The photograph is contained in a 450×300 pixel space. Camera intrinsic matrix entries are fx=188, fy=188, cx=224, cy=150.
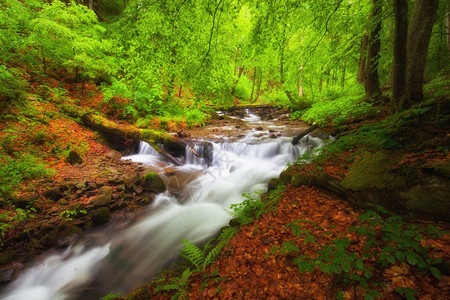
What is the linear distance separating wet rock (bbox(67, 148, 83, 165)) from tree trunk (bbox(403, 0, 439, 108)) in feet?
32.6

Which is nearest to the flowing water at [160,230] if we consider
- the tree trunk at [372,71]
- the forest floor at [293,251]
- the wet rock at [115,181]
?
the forest floor at [293,251]

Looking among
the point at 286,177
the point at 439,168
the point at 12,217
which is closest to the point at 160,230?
the point at 12,217

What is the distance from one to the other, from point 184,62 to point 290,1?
288 centimetres

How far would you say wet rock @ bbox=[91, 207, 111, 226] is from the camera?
495 centimetres

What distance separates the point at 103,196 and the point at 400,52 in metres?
8.34

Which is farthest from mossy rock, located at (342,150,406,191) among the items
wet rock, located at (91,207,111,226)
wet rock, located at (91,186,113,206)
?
wet rock, located at (91,186,113,206)

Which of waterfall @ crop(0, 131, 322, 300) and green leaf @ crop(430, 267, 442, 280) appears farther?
waterfall @ crop(0, 131, 322, 300)

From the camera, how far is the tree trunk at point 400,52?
397cm

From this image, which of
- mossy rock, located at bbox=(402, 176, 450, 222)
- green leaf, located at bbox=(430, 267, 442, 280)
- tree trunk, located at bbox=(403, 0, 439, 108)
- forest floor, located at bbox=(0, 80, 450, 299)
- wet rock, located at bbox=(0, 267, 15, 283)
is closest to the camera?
green leaf, located at bbox=(430, 267, 442, 280)

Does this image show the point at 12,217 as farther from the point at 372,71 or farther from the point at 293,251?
the point at 372,71

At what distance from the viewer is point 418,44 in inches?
162

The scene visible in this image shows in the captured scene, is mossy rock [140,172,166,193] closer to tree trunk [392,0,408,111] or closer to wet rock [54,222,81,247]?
wet rock [54,222,81,247]

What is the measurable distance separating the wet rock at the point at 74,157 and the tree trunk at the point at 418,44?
993 cm

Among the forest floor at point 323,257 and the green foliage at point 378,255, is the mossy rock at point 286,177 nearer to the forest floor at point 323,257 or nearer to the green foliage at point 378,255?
the forest floor at point 323,257
